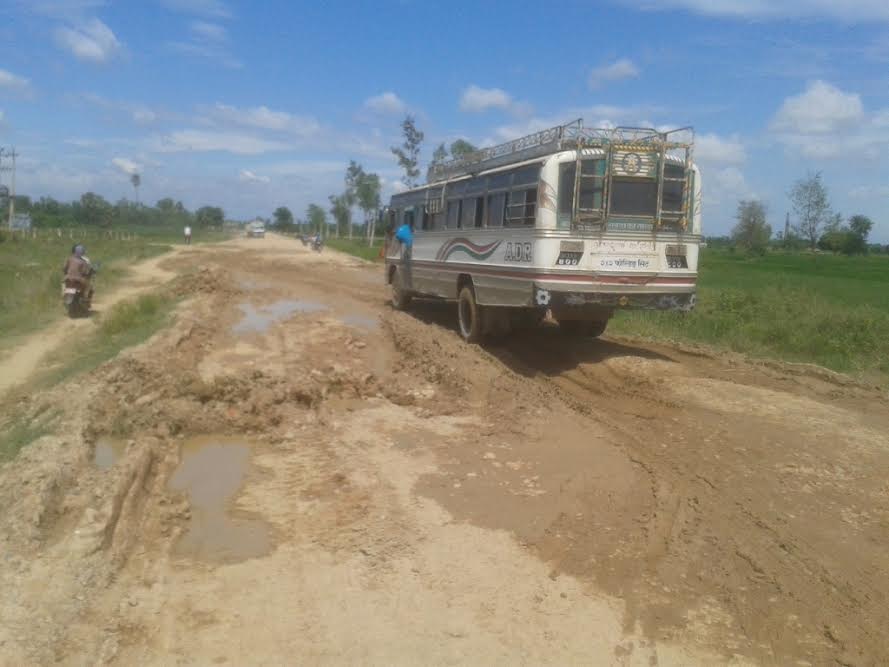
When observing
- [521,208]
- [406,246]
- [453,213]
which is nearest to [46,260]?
[406,246]

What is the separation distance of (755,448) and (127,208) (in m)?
107

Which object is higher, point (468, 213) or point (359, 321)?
point (468, 213)

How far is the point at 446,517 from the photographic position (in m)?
5.42

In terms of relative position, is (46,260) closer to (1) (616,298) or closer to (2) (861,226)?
(1) (616,298)

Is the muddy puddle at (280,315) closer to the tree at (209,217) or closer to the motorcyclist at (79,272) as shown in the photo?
the motorcyclist at (79,272)

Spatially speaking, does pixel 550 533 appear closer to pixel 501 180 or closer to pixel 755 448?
pixel 755 448

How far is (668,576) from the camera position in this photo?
4.58m

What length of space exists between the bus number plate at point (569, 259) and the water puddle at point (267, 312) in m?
5.63

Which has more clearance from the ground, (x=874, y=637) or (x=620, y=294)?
(x=620, y=294)

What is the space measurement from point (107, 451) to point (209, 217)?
119 m

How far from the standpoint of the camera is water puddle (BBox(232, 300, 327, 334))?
13.5 metres

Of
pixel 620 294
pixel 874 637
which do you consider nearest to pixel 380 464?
pixel 874 637

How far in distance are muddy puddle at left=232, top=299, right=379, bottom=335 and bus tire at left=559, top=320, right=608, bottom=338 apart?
3384 millimetres

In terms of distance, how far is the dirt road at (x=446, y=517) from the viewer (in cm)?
395
